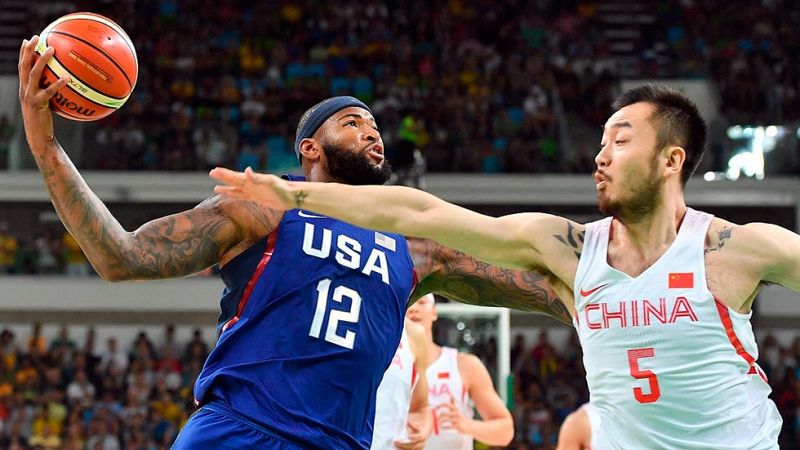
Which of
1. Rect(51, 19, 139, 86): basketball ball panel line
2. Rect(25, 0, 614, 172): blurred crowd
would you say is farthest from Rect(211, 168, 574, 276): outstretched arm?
Rect(25, 0, 614, 172): blurred crowd

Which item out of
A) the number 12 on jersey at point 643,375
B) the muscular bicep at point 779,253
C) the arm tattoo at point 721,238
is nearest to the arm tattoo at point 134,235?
the number 12 on jersey at point 643,375

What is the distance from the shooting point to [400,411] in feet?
21.0

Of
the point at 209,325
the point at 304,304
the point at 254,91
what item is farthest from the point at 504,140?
the point at 304,304

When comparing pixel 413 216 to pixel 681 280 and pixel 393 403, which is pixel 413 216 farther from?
pixel 393 403

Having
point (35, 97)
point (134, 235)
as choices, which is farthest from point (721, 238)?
point (35, 97)

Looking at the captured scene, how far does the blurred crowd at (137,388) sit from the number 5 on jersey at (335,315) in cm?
995

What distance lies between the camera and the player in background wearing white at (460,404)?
7480mm

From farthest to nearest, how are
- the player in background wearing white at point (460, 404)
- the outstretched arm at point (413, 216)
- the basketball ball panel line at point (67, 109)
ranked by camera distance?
the player in background wearing white at point (460, 404)
the basketball ball panel line at point (67, 109)
the outstretched arm at point (413, 216)

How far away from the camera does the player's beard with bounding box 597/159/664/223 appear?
3551mm

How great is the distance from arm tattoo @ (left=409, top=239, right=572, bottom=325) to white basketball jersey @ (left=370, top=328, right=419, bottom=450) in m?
→ 1.74

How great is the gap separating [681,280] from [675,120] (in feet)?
1.91

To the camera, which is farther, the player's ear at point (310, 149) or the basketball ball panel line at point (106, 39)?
the player's ear at point (310, 149)

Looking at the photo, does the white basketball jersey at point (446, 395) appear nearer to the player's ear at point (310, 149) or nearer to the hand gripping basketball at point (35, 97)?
the player's ear at point (310, 149)

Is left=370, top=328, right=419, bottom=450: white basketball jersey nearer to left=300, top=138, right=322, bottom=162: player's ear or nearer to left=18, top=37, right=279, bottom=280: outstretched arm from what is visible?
left=300, top=138, right=322, bottom=162: player's ear
